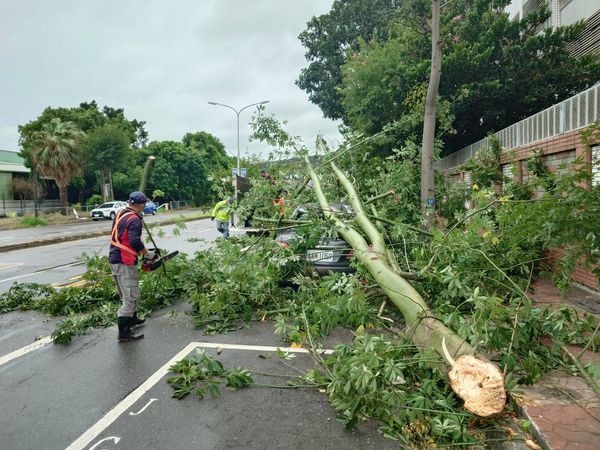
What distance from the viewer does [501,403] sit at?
9.11ft

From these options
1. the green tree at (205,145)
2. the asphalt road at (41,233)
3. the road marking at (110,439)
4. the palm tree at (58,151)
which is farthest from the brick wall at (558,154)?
the green tree at (205,145)

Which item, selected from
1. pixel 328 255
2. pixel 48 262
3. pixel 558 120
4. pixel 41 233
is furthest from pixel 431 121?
pixel 41 233

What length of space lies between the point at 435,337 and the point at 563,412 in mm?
971

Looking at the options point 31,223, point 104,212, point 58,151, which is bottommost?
point 31,223

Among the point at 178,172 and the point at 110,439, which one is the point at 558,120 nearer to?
the point at 110,439

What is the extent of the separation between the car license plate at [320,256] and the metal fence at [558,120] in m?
4.05

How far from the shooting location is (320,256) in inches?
249

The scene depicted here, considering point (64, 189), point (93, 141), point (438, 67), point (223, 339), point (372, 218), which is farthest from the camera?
point (93, 141)

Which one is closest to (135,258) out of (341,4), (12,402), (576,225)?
(12,402)

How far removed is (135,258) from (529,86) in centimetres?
1438

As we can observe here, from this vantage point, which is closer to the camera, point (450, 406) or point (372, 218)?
point (450, 406)

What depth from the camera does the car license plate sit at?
6.16m

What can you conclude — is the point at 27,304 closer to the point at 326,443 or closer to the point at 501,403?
the point at 326,443

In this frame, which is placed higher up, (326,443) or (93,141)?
(93,141)
